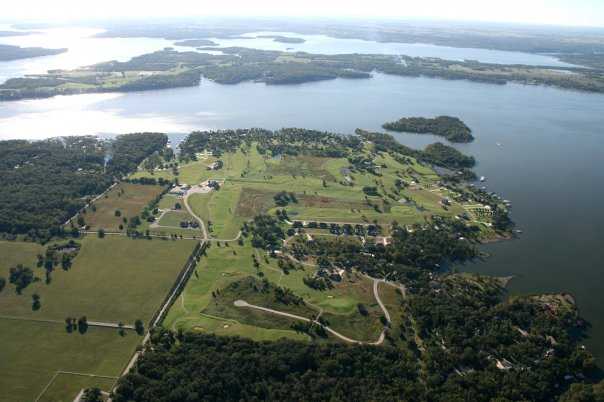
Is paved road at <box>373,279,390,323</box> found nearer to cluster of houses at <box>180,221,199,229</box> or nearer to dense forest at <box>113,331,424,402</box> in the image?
dense forest at <box>113,331,424,402</box>

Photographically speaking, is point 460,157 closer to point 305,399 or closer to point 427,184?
point 427,184

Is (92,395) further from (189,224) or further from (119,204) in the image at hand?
(119,204)

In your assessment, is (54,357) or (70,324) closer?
(54,357)

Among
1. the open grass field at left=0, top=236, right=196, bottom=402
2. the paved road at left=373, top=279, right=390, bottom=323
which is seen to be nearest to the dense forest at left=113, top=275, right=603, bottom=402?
the paved road at left=373, top=279, right=390, bottom=323

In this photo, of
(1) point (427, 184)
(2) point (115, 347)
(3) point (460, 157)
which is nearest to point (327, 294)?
(2) point (115, 347)

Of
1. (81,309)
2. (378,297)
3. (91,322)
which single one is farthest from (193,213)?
(378,297)

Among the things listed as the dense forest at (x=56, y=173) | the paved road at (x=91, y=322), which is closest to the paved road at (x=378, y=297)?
the paved road at (x=91, y=322)
